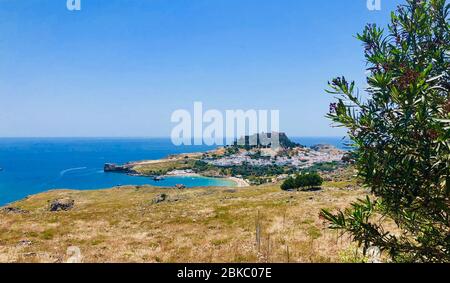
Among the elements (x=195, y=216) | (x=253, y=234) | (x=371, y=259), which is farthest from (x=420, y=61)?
(x=195, y=216)

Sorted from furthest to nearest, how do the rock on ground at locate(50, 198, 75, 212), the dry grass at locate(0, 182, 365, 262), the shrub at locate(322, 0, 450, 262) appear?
1. the rock on ground at locate(50, 198, 75, 212)
2. the dry grass at locate(0, 182, 365, 262)
3. the shrub at locate(322, 0, 450, 262)

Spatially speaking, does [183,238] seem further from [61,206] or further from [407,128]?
[61,206]

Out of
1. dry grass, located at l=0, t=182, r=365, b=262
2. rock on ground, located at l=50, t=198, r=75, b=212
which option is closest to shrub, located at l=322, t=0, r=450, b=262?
dry grass, located at l=0, t=182, r=365, b=262

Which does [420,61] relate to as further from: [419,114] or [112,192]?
[112,192]

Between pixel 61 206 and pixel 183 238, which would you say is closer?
pixel 183 238

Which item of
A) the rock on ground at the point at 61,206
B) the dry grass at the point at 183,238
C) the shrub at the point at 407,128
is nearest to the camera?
the shrub at the point at 407,128

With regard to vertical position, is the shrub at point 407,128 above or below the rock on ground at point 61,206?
above

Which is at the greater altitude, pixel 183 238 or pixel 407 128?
pixel 407 128

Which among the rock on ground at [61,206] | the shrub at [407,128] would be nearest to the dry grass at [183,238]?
the shrub at [407,128]

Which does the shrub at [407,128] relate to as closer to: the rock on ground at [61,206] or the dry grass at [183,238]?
the dry grass at [183,238]

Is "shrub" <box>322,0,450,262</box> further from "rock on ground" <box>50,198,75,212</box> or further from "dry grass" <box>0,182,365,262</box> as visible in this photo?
"rock on ground" <box>50,198,75,212</box>

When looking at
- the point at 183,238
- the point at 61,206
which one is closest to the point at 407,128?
the point at 183,238

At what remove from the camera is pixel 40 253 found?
1995 centimetres

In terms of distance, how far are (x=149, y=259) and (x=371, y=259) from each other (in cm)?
1180
